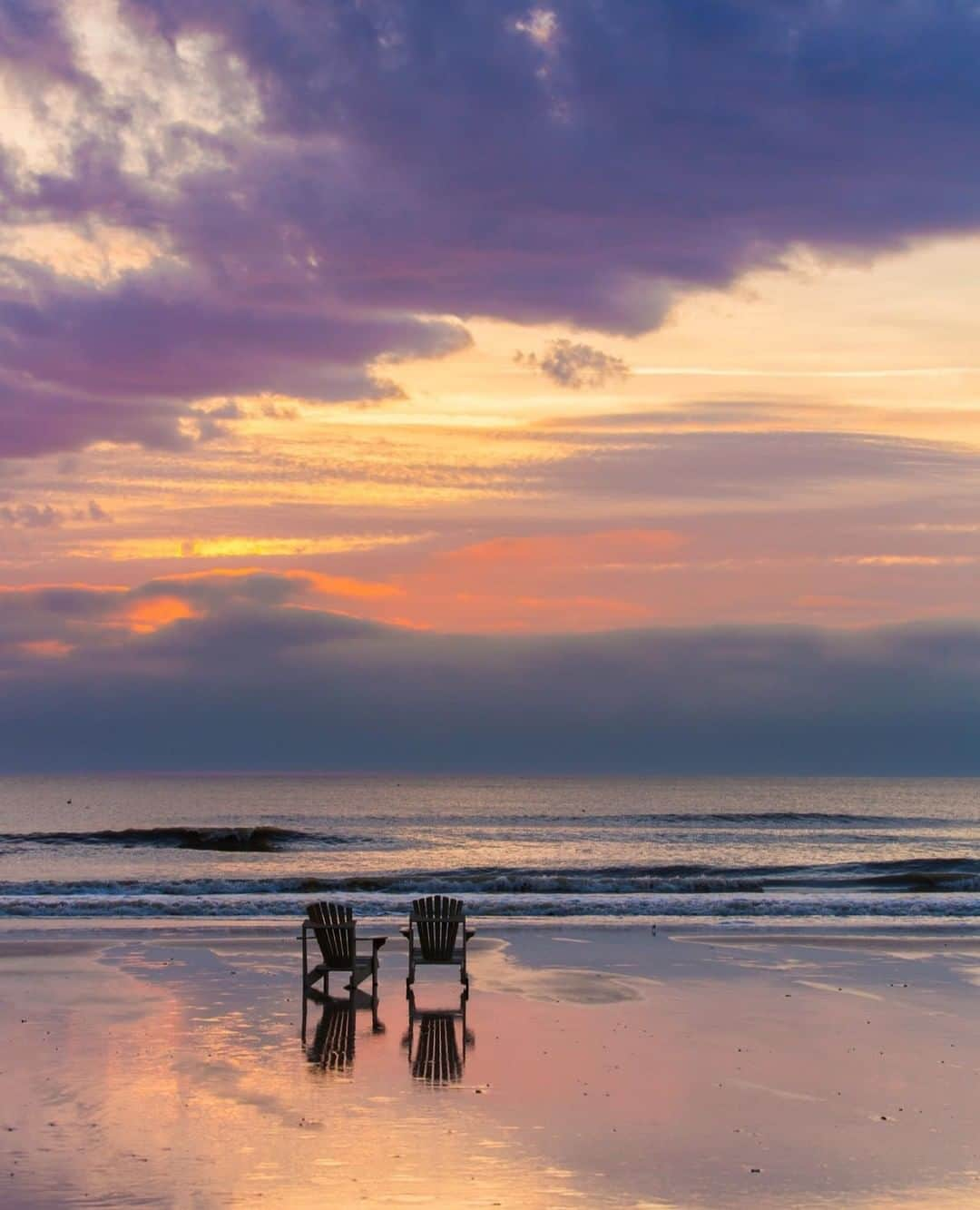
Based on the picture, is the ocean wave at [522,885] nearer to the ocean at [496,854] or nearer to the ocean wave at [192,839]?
the ocean at [496,854]

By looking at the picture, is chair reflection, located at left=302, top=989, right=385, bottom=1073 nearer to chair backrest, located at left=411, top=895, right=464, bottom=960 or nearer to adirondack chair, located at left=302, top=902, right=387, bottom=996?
adirondack chair, located at left=302, top=902, right=387, bottom=996

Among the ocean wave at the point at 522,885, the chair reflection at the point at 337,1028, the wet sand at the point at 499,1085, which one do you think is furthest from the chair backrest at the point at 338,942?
the ocean wave at the point at 522,885

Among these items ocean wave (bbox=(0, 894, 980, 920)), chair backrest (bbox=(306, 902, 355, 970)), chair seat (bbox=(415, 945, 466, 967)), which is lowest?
ocean wave (bbox=(0, 894, 980, 920))

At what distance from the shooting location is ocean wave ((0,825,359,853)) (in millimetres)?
54438

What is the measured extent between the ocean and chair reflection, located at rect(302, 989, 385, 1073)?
391 inches

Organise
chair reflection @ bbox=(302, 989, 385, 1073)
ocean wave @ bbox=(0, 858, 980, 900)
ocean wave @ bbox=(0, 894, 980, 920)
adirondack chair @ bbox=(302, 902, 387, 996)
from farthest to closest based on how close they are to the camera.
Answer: ocean wave @ bbox=(0, 858, 980, 900), ocean wave @ bbox=(0, 894, 980, 920), adirondack chair @ bbox=(302, 902, 387, 996), chair reflection @ bbox=(302, 989, 385, 1073)

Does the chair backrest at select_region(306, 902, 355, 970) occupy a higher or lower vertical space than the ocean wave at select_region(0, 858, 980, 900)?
higher

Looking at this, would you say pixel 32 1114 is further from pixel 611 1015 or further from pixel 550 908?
pixel 550 908

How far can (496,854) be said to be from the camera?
181ft

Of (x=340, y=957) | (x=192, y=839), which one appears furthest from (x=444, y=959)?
(x=192, y=839)

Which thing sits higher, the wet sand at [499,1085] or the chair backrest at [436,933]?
the chair backrest at [436,933]

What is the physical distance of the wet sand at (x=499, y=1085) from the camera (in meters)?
8.09

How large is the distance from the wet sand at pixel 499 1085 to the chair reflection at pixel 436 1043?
40 millimetres

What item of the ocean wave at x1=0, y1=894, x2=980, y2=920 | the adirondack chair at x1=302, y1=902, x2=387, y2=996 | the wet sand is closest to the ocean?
the ocean wave at x1=0, y1=894, x2=980, y2=920
